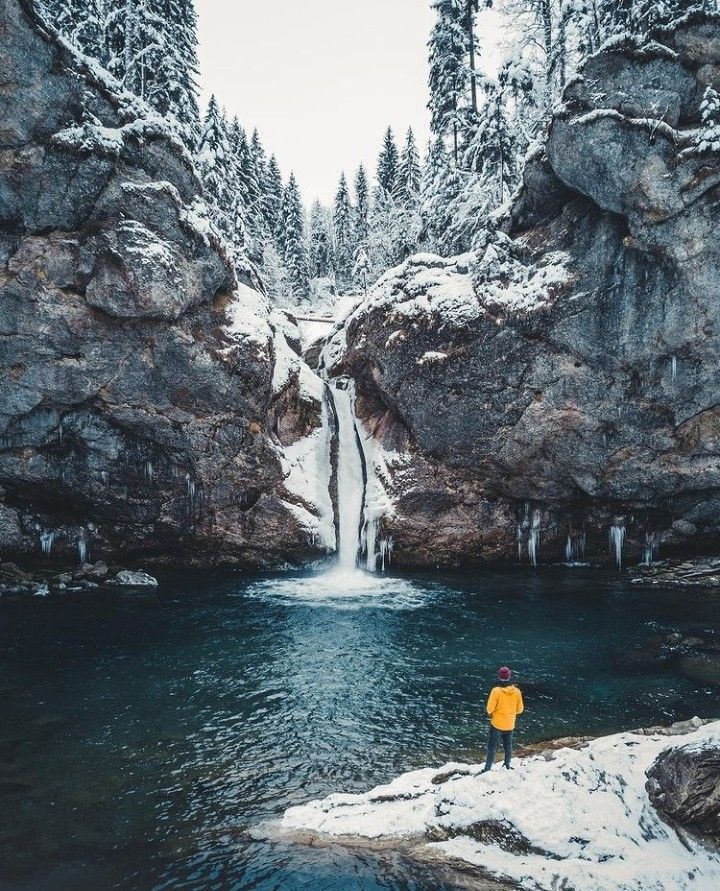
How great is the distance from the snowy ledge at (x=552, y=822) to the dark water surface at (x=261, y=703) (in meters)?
0.74

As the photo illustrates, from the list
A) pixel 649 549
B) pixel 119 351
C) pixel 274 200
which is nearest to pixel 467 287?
pixel 649 549

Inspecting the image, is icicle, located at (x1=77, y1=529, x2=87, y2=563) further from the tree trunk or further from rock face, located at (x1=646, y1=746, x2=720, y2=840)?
the tree trunk

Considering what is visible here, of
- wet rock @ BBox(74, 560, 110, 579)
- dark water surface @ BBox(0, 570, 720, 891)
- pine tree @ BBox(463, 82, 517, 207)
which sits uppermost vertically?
pine tree @ BBox(463, 82, 517, 207)

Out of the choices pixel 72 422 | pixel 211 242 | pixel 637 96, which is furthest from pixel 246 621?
pixel 637 96

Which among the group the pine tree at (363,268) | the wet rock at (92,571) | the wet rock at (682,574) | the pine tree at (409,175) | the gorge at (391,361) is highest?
the pine tree at (409,175)

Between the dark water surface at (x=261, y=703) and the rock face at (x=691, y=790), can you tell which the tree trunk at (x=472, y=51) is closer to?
the dark water surface at (x=261, y=703)

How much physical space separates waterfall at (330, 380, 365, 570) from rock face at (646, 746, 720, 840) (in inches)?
818

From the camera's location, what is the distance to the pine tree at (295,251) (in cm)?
7450

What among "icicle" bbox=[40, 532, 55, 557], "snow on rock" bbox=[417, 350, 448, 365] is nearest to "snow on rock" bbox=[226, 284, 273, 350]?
"snow on rock" bbox=[417, 350, 448, 365]

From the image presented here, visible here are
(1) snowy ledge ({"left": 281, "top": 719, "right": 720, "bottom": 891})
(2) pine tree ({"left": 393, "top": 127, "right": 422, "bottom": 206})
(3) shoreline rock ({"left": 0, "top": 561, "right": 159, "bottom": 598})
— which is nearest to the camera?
(1) snowy ledge ({"left": 281, "top": 719, "right": 720, "bottom": 891})

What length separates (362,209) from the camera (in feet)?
263

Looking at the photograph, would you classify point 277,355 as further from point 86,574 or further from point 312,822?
point 312,822

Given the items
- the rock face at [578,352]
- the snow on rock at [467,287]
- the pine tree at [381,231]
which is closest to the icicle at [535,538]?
the rock face at [578,352]

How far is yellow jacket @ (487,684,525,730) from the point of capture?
10094 mm
